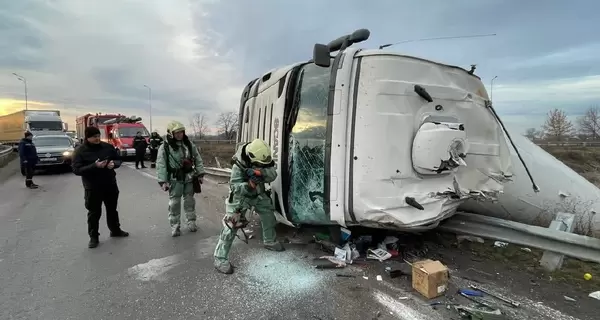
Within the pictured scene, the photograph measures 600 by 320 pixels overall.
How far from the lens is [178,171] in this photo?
5.22m

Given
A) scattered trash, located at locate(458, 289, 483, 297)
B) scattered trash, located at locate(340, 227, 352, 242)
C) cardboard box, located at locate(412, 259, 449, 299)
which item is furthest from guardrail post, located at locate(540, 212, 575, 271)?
scattered trash, located at locate(340, 227, 352, 242)

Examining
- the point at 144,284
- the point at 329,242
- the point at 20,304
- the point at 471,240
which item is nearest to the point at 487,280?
the point at 471,240

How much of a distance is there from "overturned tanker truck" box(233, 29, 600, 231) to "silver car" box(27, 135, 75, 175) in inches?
495

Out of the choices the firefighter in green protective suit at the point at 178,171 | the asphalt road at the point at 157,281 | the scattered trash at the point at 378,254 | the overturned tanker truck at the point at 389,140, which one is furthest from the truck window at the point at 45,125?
the scattered trash at the point at 378,254

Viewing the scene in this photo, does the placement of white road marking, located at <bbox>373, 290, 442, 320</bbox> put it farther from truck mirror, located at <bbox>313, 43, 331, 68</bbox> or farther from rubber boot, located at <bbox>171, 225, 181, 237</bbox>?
rubber boot, located at <bbox>171, 225, 181, 237</bbox>

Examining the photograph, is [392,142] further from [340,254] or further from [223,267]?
[223,267]

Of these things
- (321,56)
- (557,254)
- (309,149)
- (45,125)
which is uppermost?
(45,125)

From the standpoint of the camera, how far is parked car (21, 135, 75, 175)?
12.8 metres

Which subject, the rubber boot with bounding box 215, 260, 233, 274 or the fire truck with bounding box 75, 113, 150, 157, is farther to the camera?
the fire truck with bounding box 75, 113, 150, 157

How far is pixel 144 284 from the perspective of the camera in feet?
11.1

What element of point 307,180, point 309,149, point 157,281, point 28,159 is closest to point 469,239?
point 307,180

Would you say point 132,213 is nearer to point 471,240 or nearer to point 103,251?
point 103,251

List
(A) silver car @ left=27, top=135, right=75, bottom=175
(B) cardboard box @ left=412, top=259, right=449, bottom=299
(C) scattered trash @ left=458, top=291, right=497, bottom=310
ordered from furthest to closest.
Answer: (A) silver car @ left=27, top=135, right=75, bottom=175, (B) cardboard box @ left=412, top=259, right=449, bottom=299, (C) scattered trash @ left=458, top=291, right=497, bottom=310

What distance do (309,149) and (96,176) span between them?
3071mm
